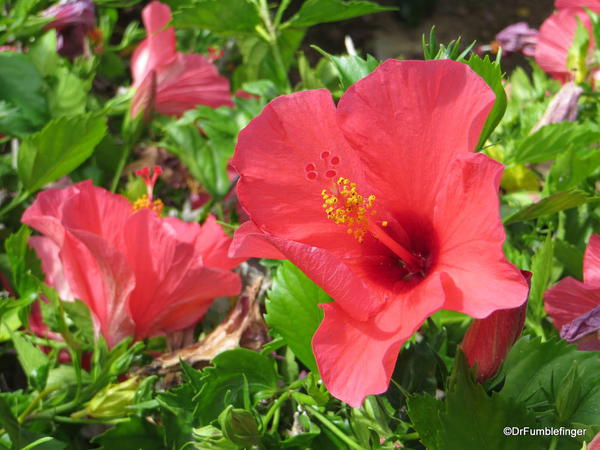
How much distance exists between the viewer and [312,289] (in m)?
0.60

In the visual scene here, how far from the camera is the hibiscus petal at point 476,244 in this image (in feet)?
1.44

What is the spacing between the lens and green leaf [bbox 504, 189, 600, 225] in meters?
0.61

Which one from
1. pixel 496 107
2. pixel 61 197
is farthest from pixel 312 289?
pixel 61 197

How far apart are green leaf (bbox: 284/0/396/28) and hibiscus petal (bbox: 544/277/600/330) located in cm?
38

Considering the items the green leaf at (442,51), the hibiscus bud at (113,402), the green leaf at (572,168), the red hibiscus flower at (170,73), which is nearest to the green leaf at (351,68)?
the green leaf at (442,51)

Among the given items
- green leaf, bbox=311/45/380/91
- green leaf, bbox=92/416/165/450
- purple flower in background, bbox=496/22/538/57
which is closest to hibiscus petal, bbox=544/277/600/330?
green leaf, bbox=311/45/380/91

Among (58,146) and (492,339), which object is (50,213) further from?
(492,339)

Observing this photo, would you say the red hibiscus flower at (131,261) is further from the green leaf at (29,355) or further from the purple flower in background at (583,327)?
the purple flower in background at (583,327)

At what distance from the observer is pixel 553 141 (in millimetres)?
744

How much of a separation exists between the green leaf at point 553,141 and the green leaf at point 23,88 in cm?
67

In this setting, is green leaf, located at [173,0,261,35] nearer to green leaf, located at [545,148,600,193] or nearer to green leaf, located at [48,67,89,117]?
green leaf, located at [48,67,89,117]

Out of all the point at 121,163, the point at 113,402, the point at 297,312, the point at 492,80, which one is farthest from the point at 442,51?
the point at 121,163

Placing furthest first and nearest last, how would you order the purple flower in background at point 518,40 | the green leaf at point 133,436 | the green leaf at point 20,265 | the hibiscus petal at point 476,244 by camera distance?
the purple flower in background at point 518,40 → the green leaf at point 20,265 → the green leaf at point 133,436 → the hibiscus petal at point 476,244

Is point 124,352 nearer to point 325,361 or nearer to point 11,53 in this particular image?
point 325,361
